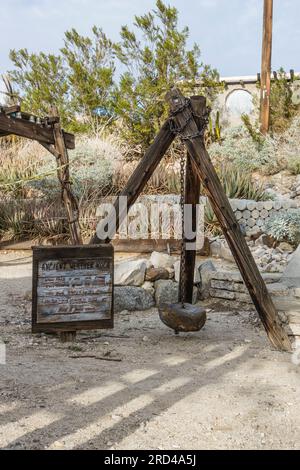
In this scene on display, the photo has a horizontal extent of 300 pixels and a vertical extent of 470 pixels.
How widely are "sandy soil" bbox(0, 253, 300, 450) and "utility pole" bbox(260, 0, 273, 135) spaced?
9.68m

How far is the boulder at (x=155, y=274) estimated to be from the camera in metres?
7.01

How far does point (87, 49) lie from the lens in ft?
51.8

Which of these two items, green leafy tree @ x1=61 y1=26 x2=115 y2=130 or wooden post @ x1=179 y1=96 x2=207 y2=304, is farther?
green leafy tree @ x1=61 y1=26 x2=115 y2=130

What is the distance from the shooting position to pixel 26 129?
5.74m

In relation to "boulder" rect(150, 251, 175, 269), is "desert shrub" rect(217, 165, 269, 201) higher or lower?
higher

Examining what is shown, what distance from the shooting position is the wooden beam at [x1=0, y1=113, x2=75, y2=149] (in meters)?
5.62

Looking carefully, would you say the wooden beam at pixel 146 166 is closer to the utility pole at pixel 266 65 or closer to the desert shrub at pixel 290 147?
the desert shrub at pixel 290 147

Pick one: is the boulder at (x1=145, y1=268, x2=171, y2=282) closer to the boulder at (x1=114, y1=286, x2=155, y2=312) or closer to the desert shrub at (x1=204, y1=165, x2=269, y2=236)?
the boulder at (x1=114, y1=286, x2=155, y2=312)

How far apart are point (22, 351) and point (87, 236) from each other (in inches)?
206

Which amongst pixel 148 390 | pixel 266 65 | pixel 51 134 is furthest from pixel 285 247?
pixel 266 65

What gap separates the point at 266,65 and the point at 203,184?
10.2 m

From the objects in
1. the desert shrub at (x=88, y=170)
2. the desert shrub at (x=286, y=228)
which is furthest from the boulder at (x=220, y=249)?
the desert shrub at (x=88, y=170)

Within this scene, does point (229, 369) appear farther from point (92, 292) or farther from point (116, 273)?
point (116, 273)

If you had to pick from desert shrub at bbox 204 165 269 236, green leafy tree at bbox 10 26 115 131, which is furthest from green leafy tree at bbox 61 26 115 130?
desert shrub at bbox 204 165 269 236
